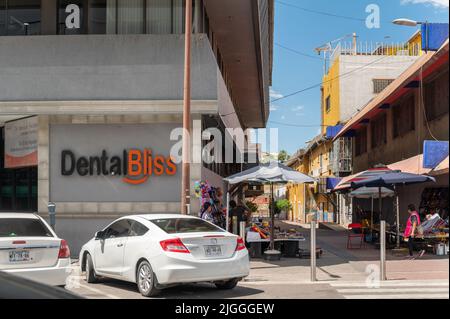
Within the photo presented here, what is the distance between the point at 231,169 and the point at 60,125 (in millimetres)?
18332

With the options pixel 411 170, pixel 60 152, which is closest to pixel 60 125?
pixel 60 152

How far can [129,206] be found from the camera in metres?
17.2

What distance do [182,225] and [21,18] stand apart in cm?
1130

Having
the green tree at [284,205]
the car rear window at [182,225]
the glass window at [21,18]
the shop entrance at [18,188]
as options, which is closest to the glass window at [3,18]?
the glass window at [21,18]

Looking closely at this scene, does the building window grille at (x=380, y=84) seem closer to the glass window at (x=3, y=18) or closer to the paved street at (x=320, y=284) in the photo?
the paved street at (x=320, y=284)

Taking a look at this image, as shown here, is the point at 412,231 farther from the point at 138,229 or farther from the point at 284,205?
the point at 284,205

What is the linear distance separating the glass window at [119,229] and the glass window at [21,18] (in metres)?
9.52

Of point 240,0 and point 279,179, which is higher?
point 240,0

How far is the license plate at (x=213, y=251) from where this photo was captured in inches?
385

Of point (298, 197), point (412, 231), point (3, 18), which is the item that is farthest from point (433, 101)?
point (298, 197)

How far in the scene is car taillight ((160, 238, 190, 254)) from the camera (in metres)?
9.56

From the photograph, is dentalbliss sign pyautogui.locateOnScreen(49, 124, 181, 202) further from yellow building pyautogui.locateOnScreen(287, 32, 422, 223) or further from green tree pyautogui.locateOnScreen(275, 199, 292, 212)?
green tree pyautogui.locateOnScreen(275, 199, 292, 212)

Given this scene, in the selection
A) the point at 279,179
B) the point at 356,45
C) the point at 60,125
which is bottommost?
the point at 279,179
